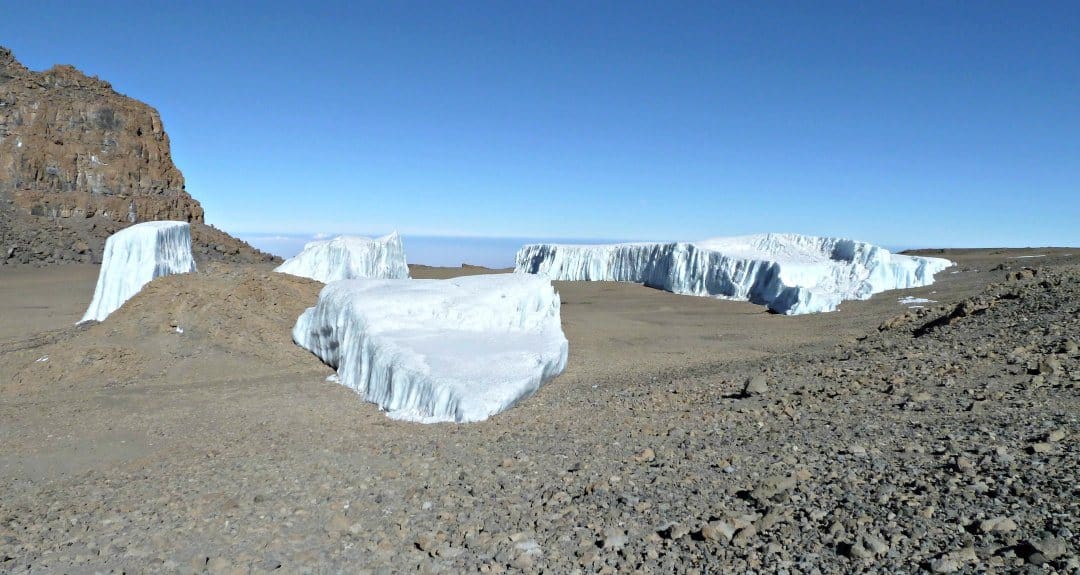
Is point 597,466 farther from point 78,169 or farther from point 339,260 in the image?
point 78,169

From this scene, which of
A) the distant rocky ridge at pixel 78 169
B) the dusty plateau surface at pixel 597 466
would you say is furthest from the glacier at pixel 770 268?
the distant rocky ridge at pixel 78 169

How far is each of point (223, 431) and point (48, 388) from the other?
576 centimetres

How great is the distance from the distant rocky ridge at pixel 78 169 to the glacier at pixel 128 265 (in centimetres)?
4048

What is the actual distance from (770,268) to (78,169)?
63.1m

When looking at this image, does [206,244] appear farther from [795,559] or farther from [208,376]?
[795,559]

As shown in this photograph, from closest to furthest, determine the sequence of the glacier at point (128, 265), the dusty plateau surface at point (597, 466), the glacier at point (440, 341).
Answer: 1. the dusty plateau surface at point (597, 466)
2. the glacier at point (440, 341)
3. the glacier at point (128, 265)

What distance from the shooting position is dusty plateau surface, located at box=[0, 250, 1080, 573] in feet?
15.6

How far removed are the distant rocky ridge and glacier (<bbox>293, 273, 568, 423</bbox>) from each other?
50975mm

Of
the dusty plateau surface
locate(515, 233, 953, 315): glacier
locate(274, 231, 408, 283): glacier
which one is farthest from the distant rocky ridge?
the dusty plateau surface

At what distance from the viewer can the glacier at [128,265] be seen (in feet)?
66.6

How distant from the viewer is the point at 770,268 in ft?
92.0

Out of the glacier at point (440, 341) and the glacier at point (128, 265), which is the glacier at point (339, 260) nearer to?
the glacier at point (128, 265)

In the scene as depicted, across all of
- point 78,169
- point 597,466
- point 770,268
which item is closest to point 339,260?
point 770,268

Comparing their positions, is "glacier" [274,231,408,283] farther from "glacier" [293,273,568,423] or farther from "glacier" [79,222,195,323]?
"glacier" [293,273,568,423]
